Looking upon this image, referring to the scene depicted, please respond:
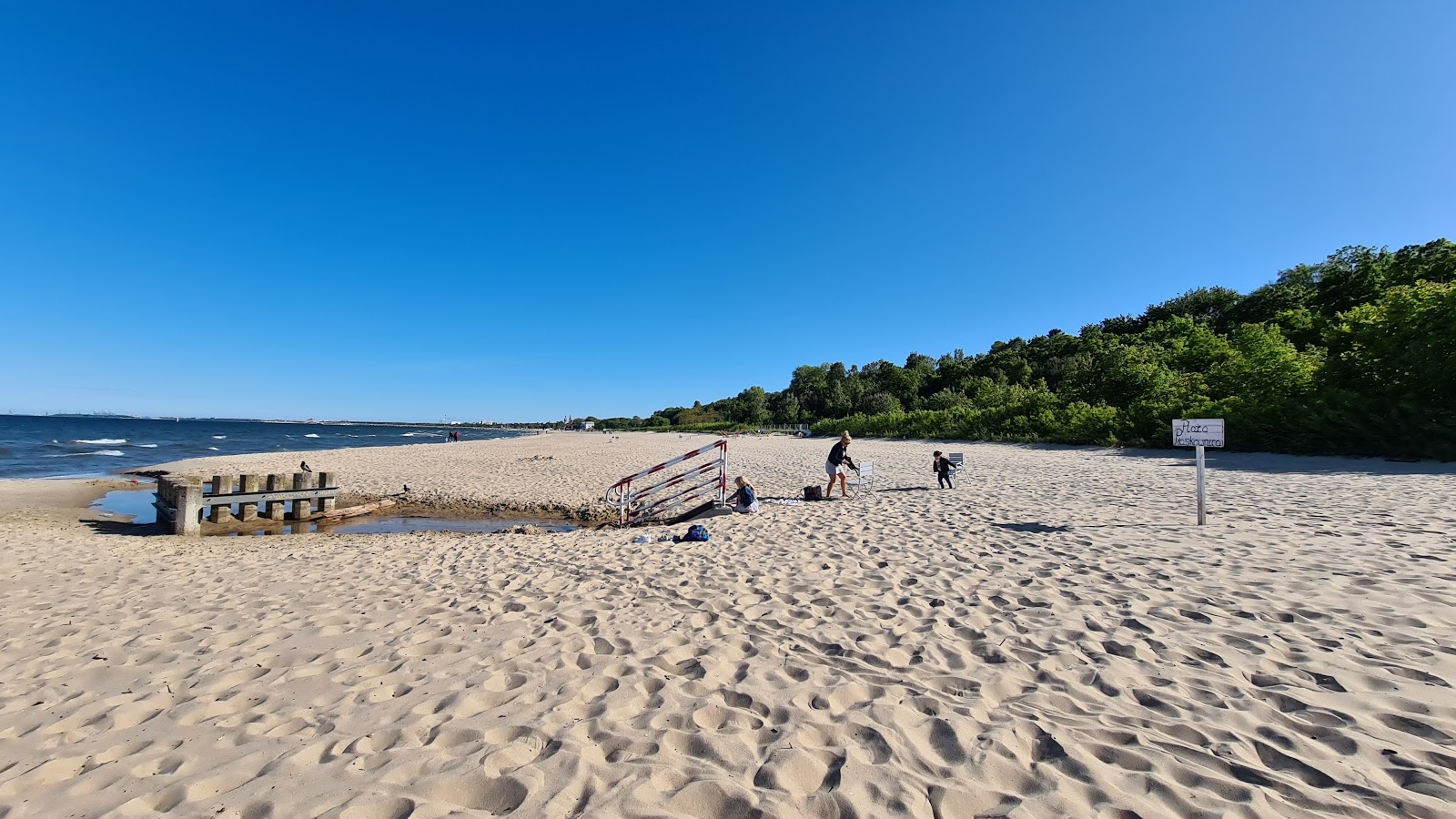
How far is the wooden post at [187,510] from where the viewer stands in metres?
10.4

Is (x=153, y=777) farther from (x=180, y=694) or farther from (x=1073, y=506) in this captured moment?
(x=1073, y=506)

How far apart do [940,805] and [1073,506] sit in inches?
349

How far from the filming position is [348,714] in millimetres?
3285

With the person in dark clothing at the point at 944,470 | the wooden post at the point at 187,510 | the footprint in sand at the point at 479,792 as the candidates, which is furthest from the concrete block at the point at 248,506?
the person in dark clothing at the point at 944,470

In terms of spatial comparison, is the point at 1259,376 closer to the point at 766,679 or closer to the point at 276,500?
the point at 766,679

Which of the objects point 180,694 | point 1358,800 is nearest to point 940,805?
point 1358,800

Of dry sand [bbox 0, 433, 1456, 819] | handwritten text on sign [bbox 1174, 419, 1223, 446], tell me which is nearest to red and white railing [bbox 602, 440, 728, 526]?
dry sand [bbox 0, 433, 1456, 819]

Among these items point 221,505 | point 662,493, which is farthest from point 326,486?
point 662,493

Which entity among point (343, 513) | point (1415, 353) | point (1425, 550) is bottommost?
point (343, 513)

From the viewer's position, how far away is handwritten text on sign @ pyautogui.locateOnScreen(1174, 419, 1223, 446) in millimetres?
7602

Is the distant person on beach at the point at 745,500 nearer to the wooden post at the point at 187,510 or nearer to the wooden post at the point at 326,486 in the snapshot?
the wooden post at the point at 326,486

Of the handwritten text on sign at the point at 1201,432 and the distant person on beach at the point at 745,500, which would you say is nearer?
the handwritten text on sign at the point at 1201,432

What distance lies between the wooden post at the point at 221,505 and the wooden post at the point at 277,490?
697 millimetres

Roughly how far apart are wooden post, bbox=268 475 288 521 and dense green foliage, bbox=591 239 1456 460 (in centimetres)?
2796
